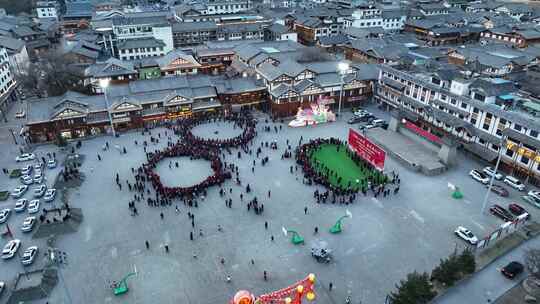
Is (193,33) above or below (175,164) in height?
above

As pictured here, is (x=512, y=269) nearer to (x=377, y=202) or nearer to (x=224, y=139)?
(x=377, y=202)

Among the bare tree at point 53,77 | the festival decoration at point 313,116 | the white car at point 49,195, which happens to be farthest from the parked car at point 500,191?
the bare tree at point 53,77

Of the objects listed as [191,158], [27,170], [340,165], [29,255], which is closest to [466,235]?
[340,165]

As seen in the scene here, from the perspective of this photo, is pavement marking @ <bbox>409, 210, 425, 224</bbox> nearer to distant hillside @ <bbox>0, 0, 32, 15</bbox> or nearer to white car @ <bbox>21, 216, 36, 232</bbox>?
white car @ <bbox>21, 216, 36, 232</bbox>

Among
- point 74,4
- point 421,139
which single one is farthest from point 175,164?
point 74,4

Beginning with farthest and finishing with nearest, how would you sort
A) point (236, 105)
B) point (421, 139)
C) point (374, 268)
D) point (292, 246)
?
1. point (236, 105)
2. point (421, 139)
3. point (292, 246)
4. point (374, 268)

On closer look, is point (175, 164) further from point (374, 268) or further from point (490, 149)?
point (490, 149)
